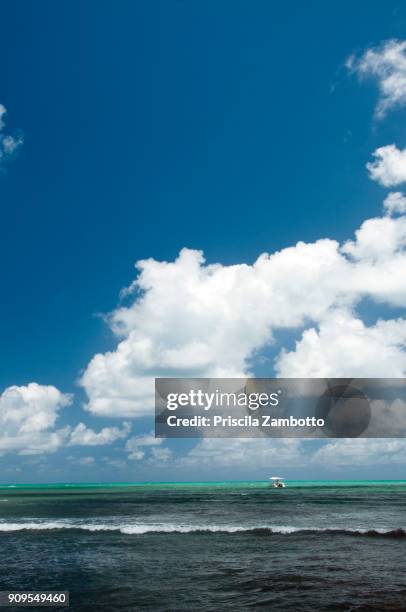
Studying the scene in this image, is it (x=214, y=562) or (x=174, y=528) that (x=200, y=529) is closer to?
(x=174, y=528)

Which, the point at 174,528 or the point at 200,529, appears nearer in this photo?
the point at 200,529

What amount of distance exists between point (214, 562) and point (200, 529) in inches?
452

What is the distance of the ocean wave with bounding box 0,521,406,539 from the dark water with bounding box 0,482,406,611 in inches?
2.9

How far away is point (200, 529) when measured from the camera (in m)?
33.6

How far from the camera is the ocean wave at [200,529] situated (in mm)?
31241

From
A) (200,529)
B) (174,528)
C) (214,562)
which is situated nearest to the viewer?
(214,562)

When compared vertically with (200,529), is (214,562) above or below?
above

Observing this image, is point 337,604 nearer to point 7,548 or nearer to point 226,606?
point 226,606

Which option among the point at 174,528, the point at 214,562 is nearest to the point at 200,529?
the point at 174,528

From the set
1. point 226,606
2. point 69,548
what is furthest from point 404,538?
point 69,548

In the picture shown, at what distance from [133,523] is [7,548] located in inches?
477

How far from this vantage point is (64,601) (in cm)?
1703

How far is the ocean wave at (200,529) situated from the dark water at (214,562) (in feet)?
0.24

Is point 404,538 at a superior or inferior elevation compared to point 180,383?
inferior
